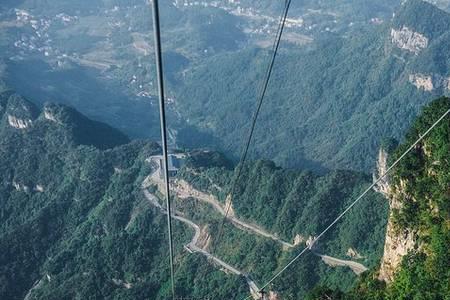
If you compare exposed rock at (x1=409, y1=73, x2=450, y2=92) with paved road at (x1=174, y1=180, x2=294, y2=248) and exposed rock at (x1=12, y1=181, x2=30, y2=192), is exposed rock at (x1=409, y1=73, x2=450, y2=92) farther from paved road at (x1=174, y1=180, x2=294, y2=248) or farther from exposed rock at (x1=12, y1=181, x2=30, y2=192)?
exposed rock at (x1=12, y1=181, x2=30, y2=192)

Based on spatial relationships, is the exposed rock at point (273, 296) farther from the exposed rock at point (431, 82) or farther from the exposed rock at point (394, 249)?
the exposed rock at point (431, 82)

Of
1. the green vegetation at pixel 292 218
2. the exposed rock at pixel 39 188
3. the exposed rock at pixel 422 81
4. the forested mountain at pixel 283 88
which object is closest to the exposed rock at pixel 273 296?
the green vegetation at pixel 292 218

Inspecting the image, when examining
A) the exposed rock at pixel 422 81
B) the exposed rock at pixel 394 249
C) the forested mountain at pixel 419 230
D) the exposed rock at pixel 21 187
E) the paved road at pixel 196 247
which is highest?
the forested mountain at pixel 419 230

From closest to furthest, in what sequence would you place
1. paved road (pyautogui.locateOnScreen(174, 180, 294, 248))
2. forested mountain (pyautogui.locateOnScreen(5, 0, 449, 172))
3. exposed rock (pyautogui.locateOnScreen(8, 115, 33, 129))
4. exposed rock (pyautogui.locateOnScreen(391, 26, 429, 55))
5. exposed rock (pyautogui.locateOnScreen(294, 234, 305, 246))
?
exposed rock (pyautogui.locateOnScreen(294, 234, 305, 246))
paved road (pyautogui.locateOnScreen(174, 180, 294, 248))
exposed rock (pyautogui.locateOnScreen(8, 115, 33, 129))
forested mountain (pyautogui.locateOnScreen(5, 0, 449, 172))
exposed rock (pyautogui.locateOnScreen(391, 26, 429, 55))

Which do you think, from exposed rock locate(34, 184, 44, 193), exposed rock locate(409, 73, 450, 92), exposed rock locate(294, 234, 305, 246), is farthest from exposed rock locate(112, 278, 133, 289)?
exposed rock locate(409, 73, 450, 92)

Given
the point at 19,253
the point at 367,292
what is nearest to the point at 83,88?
the point at 19,253

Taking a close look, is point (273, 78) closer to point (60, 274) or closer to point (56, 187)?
Answer: point (56, 187)
